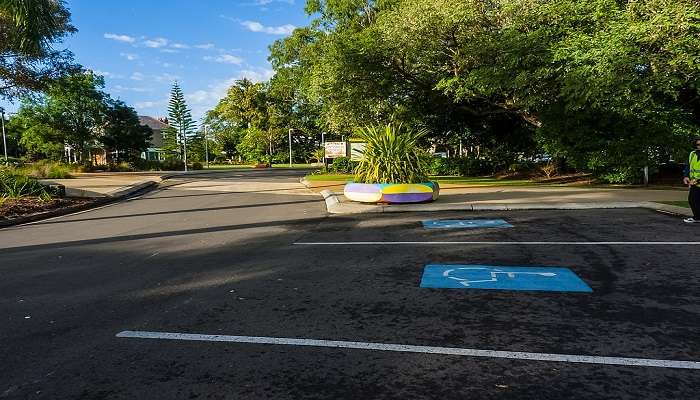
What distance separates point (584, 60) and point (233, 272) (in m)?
12.2

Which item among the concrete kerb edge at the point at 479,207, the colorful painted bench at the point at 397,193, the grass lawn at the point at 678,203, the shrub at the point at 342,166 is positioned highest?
the shrub at the point at 342,166

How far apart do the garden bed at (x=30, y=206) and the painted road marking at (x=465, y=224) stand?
10807 millimetres

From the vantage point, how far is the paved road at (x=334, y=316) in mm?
3258

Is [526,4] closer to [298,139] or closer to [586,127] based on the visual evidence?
[586,127]

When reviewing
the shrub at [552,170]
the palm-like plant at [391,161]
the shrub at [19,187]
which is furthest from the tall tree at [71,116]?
the shrub at [552,170]

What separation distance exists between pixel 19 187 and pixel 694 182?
18917 mm

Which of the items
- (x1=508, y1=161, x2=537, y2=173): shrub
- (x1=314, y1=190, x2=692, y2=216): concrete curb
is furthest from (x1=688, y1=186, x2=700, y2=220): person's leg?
(x1=508, y1=161, x2=537, y2=173): shrub

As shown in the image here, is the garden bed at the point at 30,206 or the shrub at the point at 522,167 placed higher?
the shrub at the point at 522,167

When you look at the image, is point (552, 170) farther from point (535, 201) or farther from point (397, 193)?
point (397, 193)

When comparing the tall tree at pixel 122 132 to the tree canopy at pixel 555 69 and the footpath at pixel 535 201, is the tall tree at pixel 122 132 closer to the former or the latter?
the tree canopy at pixel 555 69

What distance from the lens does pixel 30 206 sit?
14.2 metres

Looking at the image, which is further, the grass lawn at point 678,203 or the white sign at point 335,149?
the white sign at point 335,149

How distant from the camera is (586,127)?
60.0ft

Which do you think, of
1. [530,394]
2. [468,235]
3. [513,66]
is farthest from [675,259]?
[513,66]
